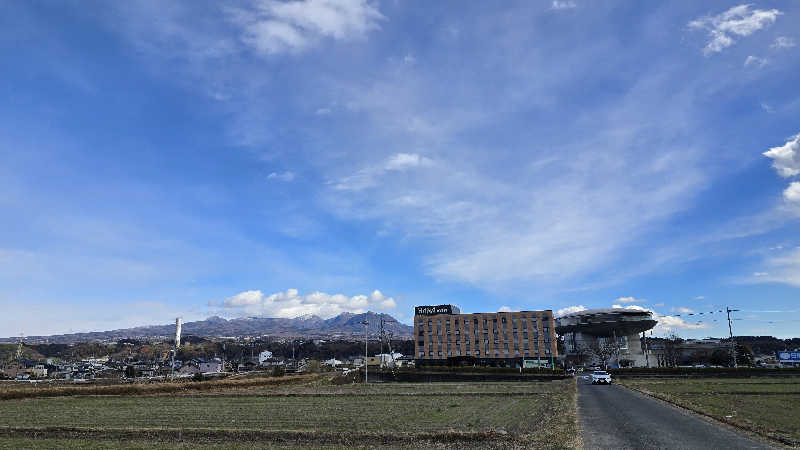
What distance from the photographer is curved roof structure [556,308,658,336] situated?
170500 millimetres

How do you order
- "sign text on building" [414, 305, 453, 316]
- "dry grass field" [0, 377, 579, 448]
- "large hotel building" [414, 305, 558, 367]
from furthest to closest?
"sign text on building" [414, 305, 453, 316] → "large hotel building" [414, 305, 558, 367] → "dry grass field" [0, 377, 579, 448]

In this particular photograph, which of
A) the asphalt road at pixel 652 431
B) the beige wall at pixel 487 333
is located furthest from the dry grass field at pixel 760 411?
the beige wall at pixel 487 333

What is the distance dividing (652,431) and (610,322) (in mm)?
160661

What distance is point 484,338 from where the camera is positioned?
168m

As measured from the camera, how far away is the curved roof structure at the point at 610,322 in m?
170

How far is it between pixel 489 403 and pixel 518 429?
54.1 ft

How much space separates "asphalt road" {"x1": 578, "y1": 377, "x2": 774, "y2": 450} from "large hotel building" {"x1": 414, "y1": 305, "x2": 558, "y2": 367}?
5061 inches

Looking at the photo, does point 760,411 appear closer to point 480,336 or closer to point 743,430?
point 743,430

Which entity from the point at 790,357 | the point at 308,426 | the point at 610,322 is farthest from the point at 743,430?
the point at 610,322

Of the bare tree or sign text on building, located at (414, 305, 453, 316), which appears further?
sign text on building, located at (414, 305, 453, 316)

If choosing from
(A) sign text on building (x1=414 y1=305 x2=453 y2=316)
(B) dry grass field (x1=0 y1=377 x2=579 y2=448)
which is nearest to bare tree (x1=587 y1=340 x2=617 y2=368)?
(A) sign text on building (x1=414 y1=305 x2=453 y2=316)

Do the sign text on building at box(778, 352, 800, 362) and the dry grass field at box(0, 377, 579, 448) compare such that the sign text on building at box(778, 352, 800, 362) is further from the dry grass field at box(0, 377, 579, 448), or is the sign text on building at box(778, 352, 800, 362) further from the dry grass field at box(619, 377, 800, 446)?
the dry grass field at box(0, 377, 579, 448)

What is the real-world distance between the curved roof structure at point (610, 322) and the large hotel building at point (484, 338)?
24077 mm

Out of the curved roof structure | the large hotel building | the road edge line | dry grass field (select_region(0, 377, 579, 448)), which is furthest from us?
the curved roof structure
